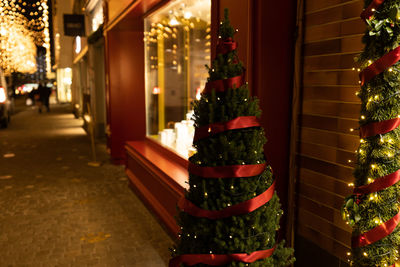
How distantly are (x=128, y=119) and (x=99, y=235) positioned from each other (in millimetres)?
4833

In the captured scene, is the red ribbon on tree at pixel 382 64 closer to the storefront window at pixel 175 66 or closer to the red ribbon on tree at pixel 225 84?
the red ribbon on tree at pixel 225 84

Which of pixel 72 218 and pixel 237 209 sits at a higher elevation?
pixel 237 209

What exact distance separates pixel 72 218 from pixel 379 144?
498cm

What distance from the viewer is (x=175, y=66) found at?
7980 mm

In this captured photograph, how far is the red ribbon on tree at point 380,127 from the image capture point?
2.13 m

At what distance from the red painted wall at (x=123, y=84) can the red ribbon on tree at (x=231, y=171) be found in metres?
7.33

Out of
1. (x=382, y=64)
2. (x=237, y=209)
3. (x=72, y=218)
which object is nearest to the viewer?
(x=382, y=64)

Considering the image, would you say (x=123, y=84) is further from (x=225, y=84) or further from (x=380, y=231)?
(x=380, y=231)

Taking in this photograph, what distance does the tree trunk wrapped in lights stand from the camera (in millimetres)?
2102

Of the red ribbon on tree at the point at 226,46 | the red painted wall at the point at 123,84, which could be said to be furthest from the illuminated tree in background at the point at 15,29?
the red ribbon on tree at the point at 226,46

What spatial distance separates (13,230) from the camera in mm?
5375

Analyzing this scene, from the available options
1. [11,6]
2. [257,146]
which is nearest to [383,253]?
[257,146]

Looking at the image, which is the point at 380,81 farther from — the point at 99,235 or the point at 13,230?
the point at 13,230

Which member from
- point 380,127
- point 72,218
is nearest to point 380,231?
point 380,127
